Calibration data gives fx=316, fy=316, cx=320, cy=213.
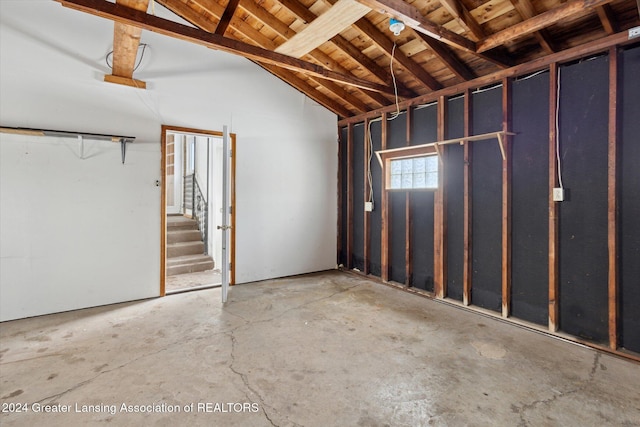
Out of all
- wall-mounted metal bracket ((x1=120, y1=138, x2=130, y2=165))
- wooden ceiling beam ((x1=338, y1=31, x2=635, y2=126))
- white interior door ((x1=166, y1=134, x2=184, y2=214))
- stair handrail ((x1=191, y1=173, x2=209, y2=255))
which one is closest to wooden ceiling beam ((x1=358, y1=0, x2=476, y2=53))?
wooden ceiling beam ((x1=338, y1=31, x2=635, y2=126))

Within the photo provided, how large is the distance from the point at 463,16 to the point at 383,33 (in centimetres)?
92

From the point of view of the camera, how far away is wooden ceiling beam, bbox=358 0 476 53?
2.40m

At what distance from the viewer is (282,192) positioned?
5000 millimetres

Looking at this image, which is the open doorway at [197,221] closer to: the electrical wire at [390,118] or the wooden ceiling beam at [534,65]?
the electrical wire at [390,118]

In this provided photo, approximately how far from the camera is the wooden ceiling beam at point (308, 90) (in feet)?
15.7

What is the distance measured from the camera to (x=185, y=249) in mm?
5730

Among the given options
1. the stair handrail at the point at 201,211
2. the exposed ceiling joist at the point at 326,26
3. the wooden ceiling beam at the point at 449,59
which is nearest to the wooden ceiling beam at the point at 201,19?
the exposed ceiling joist at the point at 326,26

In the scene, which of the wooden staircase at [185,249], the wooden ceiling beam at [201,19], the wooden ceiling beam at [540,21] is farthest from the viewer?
the wooden staircase at [185,249]

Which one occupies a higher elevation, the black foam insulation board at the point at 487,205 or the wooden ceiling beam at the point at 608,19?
the wooden ceiling beam at the point at 608,19

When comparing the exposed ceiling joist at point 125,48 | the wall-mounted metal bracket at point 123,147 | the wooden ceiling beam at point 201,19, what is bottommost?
the wall-mounted metal bracket at point 123,147

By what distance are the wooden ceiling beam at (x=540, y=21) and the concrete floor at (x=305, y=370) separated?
266 cm

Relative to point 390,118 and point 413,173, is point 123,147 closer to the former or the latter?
point 390,118

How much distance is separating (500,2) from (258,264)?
13.7 feet

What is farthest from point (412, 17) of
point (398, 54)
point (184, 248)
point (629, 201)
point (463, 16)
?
point (184, 248)
